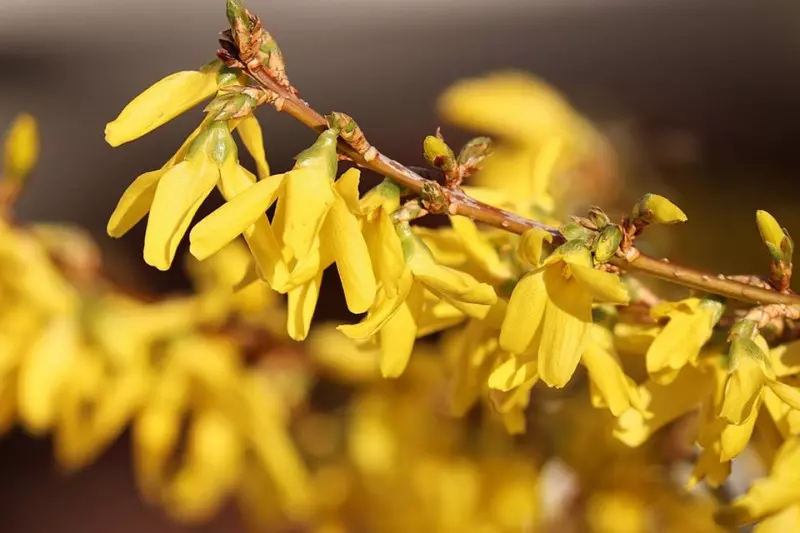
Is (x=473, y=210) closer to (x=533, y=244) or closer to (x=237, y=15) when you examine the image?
(x=533, y=244)

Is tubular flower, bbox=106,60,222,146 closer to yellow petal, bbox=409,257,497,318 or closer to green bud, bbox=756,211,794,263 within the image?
yellow petal, bbox=409,257,497,318

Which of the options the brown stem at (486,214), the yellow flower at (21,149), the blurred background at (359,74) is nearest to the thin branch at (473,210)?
the brown stem at (486,214)

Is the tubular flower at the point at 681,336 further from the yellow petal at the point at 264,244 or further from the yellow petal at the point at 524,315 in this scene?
the yellow petal at the point at 264,244

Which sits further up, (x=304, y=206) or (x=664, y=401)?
(x=304, y=206)

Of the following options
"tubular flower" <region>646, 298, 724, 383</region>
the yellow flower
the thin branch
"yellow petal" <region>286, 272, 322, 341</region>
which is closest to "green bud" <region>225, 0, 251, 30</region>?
the thin branch

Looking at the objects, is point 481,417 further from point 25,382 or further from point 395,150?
point 395,150

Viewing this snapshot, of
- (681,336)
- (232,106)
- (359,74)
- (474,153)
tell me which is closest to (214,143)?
(232,106)

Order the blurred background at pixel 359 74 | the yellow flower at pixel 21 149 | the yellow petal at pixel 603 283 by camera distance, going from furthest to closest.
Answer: the blurred background at pixel 359 74
the yellow flower at pixel 21 149
the yellow petal at pixel 603 283
